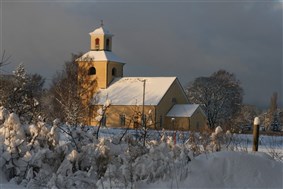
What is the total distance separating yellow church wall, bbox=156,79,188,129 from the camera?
5353 centimetres

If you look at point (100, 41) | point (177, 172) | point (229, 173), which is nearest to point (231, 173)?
point (229, 173)

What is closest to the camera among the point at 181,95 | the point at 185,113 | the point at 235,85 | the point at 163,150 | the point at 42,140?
the point at 163,150

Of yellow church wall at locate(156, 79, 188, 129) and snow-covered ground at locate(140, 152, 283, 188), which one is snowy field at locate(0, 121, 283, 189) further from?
yellow church wall at locate(156, 79, 188, 129)

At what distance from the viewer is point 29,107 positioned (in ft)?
38.3

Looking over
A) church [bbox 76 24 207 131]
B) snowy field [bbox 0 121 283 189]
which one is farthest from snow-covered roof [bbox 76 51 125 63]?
snowy field [bbox 0 121 283 189]

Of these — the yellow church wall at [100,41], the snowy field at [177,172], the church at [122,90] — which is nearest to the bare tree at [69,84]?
the church at [122,90]

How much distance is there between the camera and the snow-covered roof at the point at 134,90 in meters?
54.2

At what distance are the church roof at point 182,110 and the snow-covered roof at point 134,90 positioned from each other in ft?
8.62

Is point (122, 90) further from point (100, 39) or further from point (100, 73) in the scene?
point (100, 39)

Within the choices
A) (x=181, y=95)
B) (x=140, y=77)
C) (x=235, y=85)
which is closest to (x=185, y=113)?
(x=181, y=95)

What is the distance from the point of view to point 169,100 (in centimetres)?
5600

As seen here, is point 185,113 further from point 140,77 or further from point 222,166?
point 222,166

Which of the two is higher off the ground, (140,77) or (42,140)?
(140,77)

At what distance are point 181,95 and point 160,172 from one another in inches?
2018
